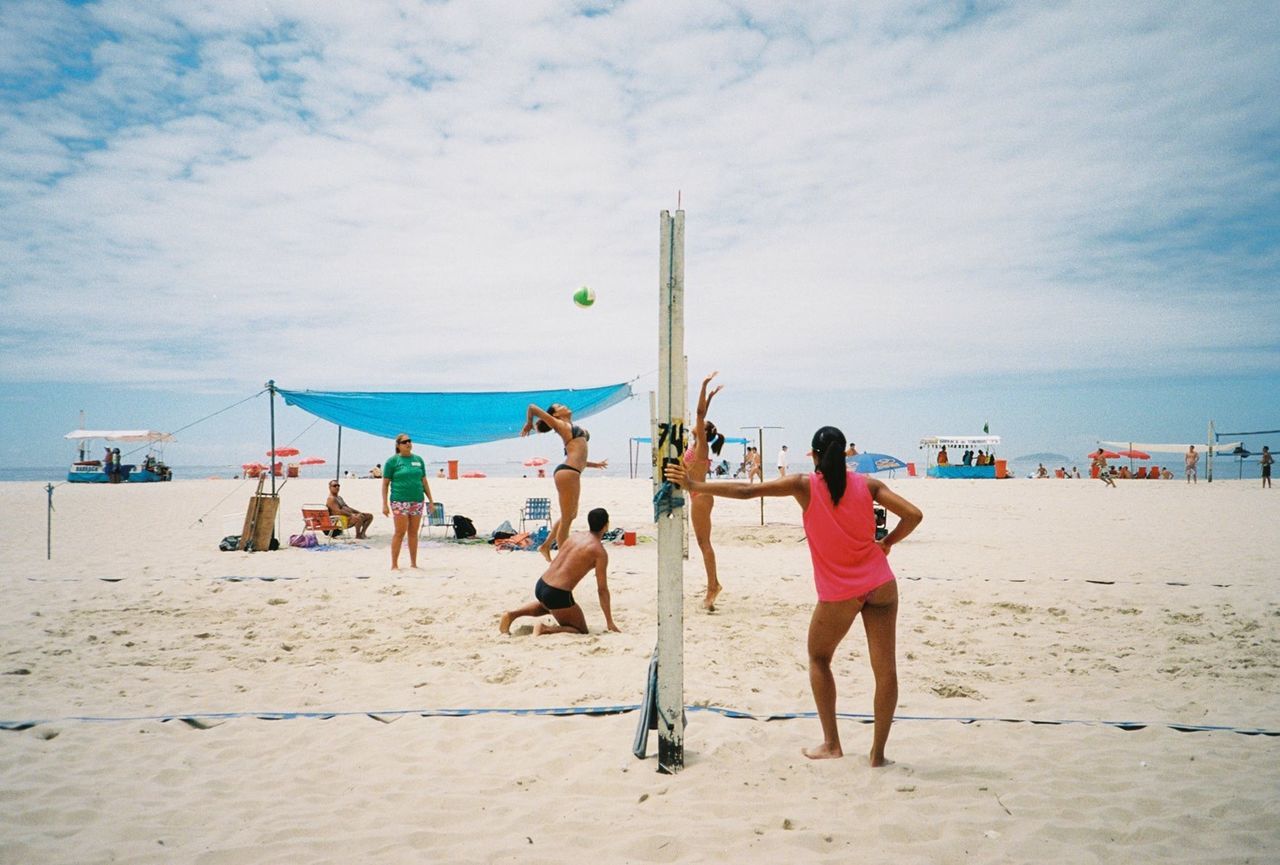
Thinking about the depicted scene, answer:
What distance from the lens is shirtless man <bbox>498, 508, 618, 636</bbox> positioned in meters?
5.71

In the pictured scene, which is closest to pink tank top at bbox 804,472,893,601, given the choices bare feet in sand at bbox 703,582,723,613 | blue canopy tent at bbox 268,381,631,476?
bare feet in sand at bbox 703,582,723,613

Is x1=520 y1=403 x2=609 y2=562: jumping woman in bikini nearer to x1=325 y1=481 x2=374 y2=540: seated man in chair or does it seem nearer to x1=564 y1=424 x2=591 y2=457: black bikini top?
x1=564 y1=424 x2=591 y2=457: black bikini top

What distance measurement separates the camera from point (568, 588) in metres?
5.72

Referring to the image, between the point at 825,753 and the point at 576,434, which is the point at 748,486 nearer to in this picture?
the point at 825,753

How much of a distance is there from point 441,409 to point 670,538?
9.58 meters

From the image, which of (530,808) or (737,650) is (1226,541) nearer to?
(737,650)

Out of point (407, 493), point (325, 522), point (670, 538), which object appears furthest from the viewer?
point (325, 522)

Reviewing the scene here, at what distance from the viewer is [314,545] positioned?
1103cm

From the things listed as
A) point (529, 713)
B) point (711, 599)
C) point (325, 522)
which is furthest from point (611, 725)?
point (325, 522)

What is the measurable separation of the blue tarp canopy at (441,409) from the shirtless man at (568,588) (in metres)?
6.47

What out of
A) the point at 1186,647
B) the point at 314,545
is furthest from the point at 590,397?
the point at 1186,647

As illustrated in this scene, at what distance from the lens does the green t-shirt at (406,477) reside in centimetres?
884

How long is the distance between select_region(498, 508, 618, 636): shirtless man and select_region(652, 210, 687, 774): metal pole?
2354 mm

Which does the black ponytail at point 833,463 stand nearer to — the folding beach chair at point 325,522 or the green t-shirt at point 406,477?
the green t-shirt at point 406,477
